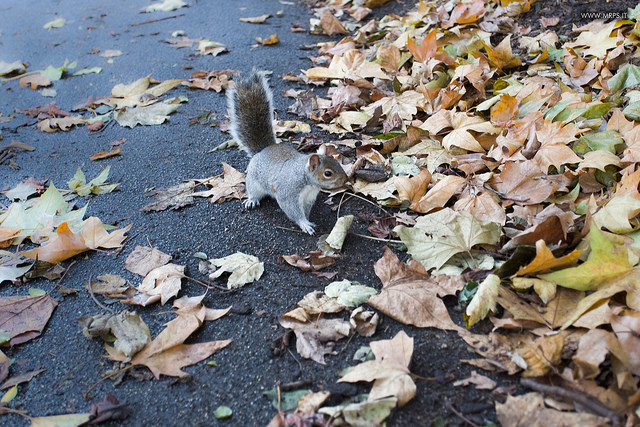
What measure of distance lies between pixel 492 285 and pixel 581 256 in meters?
0.33

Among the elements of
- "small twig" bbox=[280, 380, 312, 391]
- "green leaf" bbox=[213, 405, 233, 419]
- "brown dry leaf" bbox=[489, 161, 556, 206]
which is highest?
"brown dry leaf" bbox=[489, 161, 556, 206]

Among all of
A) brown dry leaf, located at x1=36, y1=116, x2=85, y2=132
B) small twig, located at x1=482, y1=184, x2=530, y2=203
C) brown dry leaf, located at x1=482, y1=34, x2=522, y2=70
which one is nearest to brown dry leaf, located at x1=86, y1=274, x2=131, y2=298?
small twig, located at x1=482, y1=184, x2=530, y2=203

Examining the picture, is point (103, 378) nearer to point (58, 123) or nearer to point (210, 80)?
point (58, 123)

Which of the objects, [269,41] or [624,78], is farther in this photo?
[269,41]

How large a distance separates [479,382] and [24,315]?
1.66m

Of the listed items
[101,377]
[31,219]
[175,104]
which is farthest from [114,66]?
[101,377]

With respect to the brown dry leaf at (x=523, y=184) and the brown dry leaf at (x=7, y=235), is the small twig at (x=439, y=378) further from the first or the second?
the brown dry leaf at (x=7, y=235)

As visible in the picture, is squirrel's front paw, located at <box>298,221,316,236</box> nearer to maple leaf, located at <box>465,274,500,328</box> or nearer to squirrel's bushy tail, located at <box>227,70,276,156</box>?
squirrel's bushy tail, located at <box>227,70,276,156</box>

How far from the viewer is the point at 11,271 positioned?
2.02 meters

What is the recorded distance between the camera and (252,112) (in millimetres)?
2543

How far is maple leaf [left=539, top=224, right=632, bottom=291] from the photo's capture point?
1.42 metres

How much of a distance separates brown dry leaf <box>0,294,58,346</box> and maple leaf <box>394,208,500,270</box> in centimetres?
140

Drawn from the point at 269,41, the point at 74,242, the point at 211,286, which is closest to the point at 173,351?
the point at 211,286

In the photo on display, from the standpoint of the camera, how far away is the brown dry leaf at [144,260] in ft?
6.58
